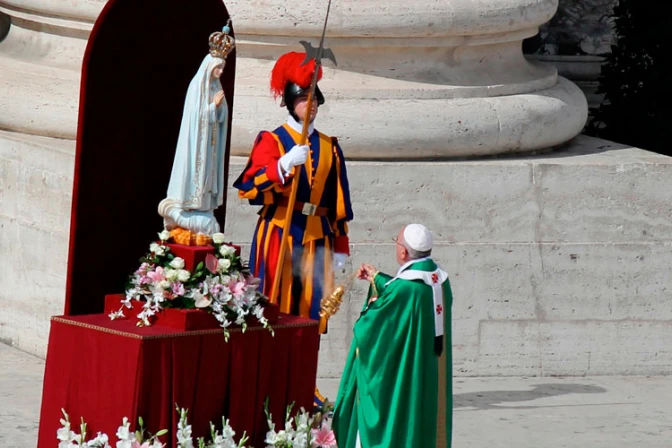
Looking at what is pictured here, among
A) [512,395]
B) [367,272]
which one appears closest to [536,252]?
[512,395]

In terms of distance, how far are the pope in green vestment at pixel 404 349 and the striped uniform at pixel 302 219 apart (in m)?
1.01

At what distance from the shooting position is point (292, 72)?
8.73 meters

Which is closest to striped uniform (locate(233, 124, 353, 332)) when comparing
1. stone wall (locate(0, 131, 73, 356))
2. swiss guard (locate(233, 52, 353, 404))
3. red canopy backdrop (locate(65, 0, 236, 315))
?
swiss guard (locate(233, 52, 353, 404))

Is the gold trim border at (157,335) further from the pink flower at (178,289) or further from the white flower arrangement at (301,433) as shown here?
the white flower arrangement at (301,433)

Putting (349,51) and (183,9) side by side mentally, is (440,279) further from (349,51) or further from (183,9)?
(349,51)

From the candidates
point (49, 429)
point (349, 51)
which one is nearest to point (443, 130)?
point (349, 51)

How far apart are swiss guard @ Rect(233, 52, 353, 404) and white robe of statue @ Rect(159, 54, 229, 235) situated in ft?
1.89

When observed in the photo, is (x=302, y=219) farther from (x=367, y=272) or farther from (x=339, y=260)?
(x=367, y=272)

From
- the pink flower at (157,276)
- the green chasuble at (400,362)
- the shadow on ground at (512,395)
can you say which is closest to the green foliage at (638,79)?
the shadow on ground at (512,395)

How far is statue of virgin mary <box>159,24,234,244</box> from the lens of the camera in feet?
26.7

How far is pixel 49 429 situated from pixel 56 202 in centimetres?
263

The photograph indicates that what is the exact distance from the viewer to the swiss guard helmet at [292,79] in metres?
8.73

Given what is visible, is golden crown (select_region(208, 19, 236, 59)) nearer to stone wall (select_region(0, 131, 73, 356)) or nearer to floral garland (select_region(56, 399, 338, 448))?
floral garland (select_region(56, 399, 338, 448))

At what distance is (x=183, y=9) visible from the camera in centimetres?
875
